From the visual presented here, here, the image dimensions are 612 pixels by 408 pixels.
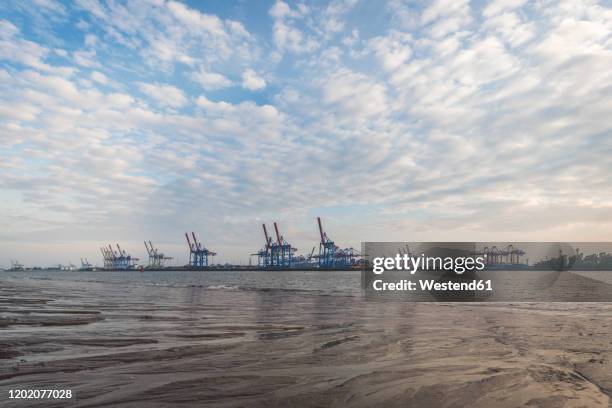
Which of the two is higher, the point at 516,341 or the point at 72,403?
the point at 72,403

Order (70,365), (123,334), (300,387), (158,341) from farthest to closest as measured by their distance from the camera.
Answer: (123,334)
(158,341)
(70,365)
(300,387)

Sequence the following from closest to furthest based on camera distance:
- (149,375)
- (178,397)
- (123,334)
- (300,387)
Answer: (178,397)
(300,387)
(149,375)
(123,334)

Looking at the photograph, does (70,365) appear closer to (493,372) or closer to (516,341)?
(493,372)

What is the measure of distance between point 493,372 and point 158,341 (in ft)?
25.4

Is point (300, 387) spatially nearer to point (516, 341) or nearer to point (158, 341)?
point (158, 341)

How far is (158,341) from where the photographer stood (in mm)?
10086

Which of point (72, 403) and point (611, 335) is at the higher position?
point (72, 403)

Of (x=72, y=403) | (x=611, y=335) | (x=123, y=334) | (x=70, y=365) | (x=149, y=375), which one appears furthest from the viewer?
(x=611, y=335)

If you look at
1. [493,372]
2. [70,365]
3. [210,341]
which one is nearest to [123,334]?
[210,341]

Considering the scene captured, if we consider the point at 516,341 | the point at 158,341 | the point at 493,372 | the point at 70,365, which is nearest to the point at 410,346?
the point at 493,372

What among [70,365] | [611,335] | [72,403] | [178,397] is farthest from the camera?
[611,335]

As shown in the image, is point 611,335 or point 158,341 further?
point 611,335

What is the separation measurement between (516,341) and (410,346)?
12.3 feet

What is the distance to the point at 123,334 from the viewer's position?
11070mm
